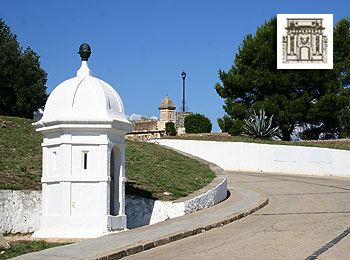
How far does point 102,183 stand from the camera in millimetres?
10812

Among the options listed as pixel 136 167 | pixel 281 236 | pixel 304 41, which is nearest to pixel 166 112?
pixel 304 41

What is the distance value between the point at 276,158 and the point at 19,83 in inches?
809

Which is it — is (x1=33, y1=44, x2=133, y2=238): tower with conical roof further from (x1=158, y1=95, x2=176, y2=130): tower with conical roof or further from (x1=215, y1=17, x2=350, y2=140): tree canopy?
(x1=158, y1=95, x2=176, y2=130): tower with conical roof

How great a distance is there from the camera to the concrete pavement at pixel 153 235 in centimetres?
855

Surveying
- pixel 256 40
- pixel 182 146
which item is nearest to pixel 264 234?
pixel 182 146

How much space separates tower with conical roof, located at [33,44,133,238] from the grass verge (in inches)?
20.9

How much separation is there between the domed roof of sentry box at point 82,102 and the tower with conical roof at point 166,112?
38876 mm

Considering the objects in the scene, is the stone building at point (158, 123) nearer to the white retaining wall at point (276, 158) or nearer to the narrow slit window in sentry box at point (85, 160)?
the white retaining wall at point (276, 158)

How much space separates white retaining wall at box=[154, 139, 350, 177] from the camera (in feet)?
90.5

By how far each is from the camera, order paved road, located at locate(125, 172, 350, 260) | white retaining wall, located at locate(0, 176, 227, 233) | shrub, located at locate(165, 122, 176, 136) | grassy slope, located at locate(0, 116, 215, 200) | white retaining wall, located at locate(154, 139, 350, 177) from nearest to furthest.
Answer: paved road, located at locate(125, 172, 350, 260), white retaining wall, located at locate(0, 176, 227, 233), grassy slope, located at locate(0, 116, 215, 200), white retaining wall, located at locate(154, 139, 350, 177), shrub, located at locate(165, 122, 176, 136)

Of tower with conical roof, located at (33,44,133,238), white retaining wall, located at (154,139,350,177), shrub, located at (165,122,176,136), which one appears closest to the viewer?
tower with conical roof, located at (33,44,133,238)

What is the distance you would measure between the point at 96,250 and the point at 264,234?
11.8ft

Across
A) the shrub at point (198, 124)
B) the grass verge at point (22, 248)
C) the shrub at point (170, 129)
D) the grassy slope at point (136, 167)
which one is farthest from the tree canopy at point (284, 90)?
the grass verge at point (22, 248)

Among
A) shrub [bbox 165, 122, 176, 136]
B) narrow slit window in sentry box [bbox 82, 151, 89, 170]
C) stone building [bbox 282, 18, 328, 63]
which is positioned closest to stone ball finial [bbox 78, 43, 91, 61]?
narrow slit window in sentry box [bbox 82, 151, 89, 170]
